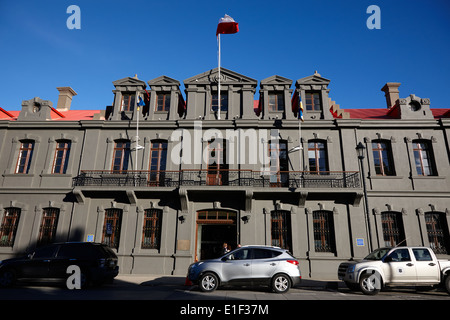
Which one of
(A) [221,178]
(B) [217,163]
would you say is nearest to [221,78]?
(B) [217,163]

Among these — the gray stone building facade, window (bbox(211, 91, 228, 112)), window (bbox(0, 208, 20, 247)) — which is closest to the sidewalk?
the gray stone building facade

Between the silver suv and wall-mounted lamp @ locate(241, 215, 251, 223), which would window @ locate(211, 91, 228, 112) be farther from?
the silver suv

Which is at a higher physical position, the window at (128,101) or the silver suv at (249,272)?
the window at (128,101)

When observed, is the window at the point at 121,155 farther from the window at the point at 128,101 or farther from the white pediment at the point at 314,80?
the white pediment at the point at 314,80

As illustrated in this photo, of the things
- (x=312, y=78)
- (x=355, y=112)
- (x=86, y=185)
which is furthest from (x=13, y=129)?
(x=355, y=112)

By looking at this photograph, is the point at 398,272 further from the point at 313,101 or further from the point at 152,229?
the point at 152,229

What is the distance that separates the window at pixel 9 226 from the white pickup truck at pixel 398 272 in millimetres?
19017

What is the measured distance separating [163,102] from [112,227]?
9.02m

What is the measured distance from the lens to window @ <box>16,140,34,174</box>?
18172 millimetres

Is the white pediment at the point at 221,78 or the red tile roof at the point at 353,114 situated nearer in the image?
the white pediment at the point at 221,78

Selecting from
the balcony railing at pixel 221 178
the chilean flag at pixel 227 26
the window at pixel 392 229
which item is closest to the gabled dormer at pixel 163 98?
the balcony railing at pixel 221 178

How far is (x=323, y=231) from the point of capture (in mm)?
15930

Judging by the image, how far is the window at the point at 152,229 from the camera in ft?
52.8
